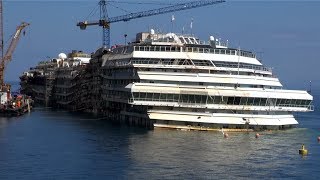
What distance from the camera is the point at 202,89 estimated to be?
11438cm

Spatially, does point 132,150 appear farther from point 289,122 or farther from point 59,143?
point 289,122

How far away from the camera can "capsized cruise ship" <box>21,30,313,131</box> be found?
11456 centimetres

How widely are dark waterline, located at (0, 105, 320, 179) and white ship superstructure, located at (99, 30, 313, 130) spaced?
139 inches

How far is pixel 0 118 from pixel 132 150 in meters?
70.2

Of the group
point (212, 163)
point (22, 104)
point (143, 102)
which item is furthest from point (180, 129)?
point (22, 104)

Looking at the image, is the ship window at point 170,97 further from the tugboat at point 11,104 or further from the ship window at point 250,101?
the tugboat at point 11,104

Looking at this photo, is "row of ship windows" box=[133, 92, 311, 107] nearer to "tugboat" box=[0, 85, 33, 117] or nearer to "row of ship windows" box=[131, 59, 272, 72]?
"row of ship windows" box=[131, 59, 272, 72]

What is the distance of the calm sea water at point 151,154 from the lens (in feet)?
244

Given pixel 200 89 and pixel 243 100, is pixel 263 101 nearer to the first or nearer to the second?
pixel 243 100

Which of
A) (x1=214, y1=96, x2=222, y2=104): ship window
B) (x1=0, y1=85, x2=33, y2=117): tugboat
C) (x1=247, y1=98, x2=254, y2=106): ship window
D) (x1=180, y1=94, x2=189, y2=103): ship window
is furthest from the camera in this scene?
(x1=0, y1=85, x2=33, y2=117): tugboat

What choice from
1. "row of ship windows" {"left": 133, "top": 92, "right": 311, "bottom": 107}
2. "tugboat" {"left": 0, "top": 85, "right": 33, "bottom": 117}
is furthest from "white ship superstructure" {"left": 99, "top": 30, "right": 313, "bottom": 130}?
"tugboat" {"left": 0, "top": 85, "right": 33, "bottom": 117}

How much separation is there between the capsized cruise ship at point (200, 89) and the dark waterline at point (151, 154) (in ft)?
11.9

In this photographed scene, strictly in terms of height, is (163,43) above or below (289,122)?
above

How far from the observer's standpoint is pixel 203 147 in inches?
3718
